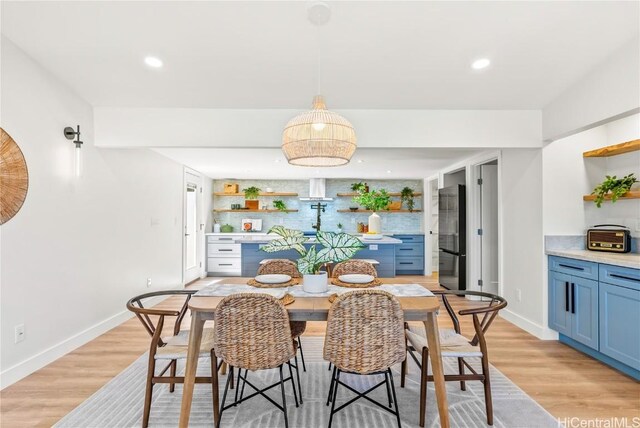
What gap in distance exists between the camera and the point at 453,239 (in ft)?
18.1

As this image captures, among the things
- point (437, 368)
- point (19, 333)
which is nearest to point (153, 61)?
point (19, 333)

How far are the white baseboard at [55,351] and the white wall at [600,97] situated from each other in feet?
16.1

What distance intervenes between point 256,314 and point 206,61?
2.06 metres

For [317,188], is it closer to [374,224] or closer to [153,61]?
[374,224]

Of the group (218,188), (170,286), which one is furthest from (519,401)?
(218,188)

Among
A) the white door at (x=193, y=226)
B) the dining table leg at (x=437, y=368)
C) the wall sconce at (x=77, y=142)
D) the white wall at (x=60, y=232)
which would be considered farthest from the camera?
the white door at (x=193, y=226)

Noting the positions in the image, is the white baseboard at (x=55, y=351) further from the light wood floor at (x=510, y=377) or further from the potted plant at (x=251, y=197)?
the potted plant at (x=251, y=197)

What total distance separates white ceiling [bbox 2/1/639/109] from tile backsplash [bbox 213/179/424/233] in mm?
4639

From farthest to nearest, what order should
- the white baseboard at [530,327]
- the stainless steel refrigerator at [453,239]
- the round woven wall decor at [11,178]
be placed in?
1. the stainless steel refrigerator at [453,239]
2. the white baseboard at [530,327]
3. the round woven wall decor at [11,178]

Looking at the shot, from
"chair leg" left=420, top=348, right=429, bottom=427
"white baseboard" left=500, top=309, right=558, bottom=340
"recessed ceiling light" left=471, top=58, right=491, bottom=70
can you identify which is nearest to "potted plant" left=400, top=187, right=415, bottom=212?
"white baseboard" left=500, top=309, right=558, bottom=340

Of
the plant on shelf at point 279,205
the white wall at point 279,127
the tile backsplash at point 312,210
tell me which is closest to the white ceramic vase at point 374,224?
the tile backsplash at point 312,210

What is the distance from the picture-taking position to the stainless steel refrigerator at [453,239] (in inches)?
208

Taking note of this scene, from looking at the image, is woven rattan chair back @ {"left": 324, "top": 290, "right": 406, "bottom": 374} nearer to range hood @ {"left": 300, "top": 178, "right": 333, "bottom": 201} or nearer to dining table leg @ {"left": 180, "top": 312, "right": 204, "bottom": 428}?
dining table leg @ {"left": 180, "top": 312, "right": 204, "bottom": 428}

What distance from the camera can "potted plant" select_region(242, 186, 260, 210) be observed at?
24.9ft
